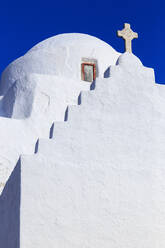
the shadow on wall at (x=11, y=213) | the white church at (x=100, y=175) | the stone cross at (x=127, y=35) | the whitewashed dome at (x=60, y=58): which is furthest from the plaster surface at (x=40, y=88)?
the shadow on wall at (x=11, y=213)

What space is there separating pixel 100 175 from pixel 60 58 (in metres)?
8.24

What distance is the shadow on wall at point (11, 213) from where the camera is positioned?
669 centimetres

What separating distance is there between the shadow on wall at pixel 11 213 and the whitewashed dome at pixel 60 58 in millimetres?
7413

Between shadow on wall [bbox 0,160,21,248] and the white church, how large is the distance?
0.04 ft

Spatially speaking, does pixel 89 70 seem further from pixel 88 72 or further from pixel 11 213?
pixel 11 213

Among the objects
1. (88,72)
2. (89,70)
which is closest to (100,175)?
(88,72)

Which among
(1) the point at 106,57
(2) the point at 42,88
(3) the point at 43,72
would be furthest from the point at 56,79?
(1) the point at 106,57

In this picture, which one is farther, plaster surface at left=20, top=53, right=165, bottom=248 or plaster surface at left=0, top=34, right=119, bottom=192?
plaster surface at left=0, top=34, right=119, bottom=192

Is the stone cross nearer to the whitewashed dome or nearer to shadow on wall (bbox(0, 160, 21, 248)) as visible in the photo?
shadow on wall (bbox(0, 160, 21, 248))

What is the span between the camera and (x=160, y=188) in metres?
7.39

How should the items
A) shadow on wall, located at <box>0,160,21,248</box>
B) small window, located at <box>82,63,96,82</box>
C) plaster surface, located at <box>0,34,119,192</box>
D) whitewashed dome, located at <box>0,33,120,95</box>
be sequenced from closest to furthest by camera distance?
shadow on wall, located at <box>0,160,21,248</box> → plaster surface, located at <box>0,34,119,192</box> → small window, located at <box>82,63,96,82</box> → whitewashed dome, located at <box>0,33,120,95</box>

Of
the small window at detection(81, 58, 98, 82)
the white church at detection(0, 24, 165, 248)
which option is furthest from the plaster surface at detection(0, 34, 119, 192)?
the white church at detection(0, 24, 165, 248)

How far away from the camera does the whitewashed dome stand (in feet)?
48.0

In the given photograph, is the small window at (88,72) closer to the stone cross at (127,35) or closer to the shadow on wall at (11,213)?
the stone cross at (127,35)
